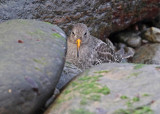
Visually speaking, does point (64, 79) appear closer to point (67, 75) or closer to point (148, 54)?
point (67, 75)

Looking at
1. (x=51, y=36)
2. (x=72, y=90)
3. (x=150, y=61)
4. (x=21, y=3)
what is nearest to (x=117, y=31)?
(x=150, y=61)

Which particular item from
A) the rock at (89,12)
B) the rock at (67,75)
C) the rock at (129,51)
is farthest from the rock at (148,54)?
the rock at (67,75)

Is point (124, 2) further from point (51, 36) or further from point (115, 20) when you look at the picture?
point (51, 36)

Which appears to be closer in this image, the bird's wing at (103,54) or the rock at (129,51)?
the bird's wing at (103,54)

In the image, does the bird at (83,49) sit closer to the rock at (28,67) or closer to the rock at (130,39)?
the rock at (28,67)

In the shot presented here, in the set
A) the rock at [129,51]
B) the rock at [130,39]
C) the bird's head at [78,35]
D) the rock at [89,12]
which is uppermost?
the rock at [89,12]

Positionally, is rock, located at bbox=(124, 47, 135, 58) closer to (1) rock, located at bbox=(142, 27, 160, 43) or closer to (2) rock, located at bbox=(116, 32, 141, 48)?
(2) rock, located at bbox=(116, 32, 141, 48)
